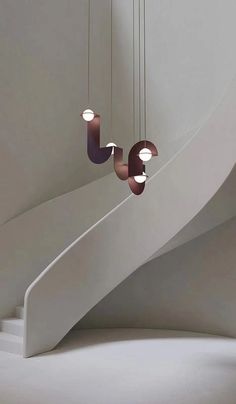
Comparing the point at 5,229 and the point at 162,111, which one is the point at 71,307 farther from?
the point at 162,111

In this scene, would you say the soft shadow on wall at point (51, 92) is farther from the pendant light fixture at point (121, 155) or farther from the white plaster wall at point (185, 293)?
the pendant light fixture at point (121, 155)

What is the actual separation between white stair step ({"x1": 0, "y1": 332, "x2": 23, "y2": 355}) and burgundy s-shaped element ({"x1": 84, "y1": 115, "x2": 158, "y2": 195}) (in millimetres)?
2762

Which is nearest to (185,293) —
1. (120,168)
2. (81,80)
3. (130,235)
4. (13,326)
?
(130,235)

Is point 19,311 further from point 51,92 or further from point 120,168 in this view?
point 51,92

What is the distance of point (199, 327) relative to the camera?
7203 mm

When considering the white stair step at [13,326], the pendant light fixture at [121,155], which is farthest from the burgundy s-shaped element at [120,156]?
the white stair step at [13,326]

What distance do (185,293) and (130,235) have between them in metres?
1.79

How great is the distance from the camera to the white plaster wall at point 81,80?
7.53 m

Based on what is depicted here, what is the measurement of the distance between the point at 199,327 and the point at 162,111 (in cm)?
379

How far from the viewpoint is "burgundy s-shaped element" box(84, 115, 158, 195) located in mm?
4309

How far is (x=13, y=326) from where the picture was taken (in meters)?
6.34

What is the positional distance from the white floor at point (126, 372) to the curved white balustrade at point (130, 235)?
0.50m

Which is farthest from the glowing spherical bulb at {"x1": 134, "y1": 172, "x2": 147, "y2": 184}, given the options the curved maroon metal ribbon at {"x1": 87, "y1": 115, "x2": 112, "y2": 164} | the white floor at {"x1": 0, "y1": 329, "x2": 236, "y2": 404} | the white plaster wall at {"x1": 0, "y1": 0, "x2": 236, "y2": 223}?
the white plaster wall at {"x1": 0, "y1": 0, "x2": 236, "y2": 223}

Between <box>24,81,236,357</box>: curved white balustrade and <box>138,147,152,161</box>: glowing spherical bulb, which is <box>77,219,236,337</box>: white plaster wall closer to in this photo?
<box>24,81,236,357</box>: curved white balustrade
